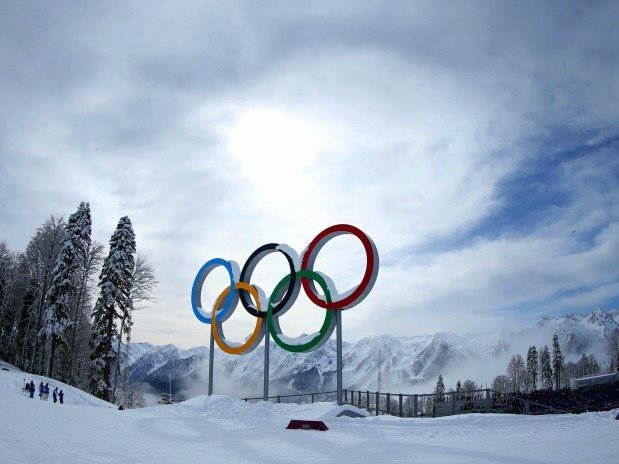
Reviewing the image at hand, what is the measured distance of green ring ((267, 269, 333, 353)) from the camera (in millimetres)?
25547

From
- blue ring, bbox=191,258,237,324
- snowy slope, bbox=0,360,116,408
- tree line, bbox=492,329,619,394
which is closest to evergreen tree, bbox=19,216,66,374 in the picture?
snowy slope, bbox=0,360,116,408

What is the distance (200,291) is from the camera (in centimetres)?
3425

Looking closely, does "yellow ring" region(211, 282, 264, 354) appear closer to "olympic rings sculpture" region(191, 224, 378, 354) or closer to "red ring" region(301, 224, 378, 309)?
"olympic rings sculpture" region(191, 224, 378, 354)

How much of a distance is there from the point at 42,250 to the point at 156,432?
35.2 meters

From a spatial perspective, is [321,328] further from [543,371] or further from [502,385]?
[502,385]

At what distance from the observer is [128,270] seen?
132 ft

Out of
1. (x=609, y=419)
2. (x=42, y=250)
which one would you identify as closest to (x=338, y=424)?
(x=609, y=419)

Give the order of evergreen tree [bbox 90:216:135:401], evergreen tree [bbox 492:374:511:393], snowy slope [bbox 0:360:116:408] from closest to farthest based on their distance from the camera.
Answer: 1. snowy slope [bbox 0:360:116:408]
2. evergreen tree [bbox 90:216:135:401]
3. evergreen tree [bbox 492:374:511:393]

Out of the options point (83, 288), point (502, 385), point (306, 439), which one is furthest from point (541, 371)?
point (306, 439)

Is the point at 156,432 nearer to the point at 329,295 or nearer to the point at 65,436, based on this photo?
the point at 65,436

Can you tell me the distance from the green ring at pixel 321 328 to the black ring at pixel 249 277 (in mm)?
384

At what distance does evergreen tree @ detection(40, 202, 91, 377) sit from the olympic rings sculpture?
13.1 m

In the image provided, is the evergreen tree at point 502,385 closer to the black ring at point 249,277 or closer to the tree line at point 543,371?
the tree line at point 543,371

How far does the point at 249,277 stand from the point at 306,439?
54.8 ft
